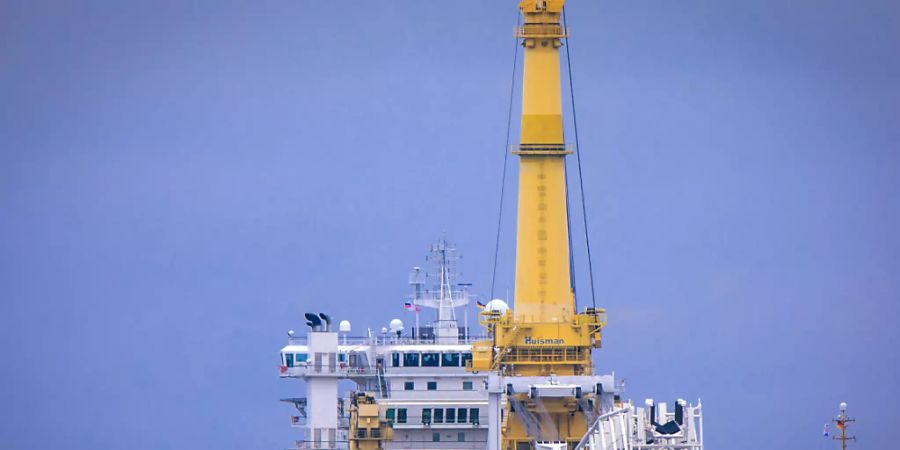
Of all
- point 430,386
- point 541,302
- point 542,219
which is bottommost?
point 430,386

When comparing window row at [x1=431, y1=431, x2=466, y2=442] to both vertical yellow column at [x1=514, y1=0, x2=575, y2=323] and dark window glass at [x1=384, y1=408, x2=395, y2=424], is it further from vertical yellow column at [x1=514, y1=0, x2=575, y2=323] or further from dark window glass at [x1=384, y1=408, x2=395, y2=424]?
vertical yellow column at [x1=514, y1=0, x2=575, y2=323]

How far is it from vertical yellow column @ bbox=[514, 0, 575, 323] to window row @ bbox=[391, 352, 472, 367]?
501 inches

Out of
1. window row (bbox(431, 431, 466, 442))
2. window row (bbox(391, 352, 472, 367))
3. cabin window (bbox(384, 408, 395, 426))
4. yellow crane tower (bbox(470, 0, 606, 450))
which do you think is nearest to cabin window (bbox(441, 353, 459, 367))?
window row (bbox(391, 352, 472, 367))

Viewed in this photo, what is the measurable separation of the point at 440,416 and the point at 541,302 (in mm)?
13150

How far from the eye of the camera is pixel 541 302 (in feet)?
391

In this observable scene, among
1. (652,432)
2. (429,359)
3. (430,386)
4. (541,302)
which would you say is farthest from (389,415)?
(652,432)

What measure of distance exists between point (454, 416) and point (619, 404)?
17.8 meters

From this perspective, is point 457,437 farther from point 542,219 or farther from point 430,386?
point 542,219

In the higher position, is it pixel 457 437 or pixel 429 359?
pixel 429 359

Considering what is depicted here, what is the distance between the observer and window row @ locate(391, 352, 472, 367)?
131875 millimetres

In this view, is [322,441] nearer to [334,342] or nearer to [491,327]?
[334,342]

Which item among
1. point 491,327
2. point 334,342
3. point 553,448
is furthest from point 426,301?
point 553,448

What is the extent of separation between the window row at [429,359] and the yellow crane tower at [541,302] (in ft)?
38.1

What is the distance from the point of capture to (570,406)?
384 feet
